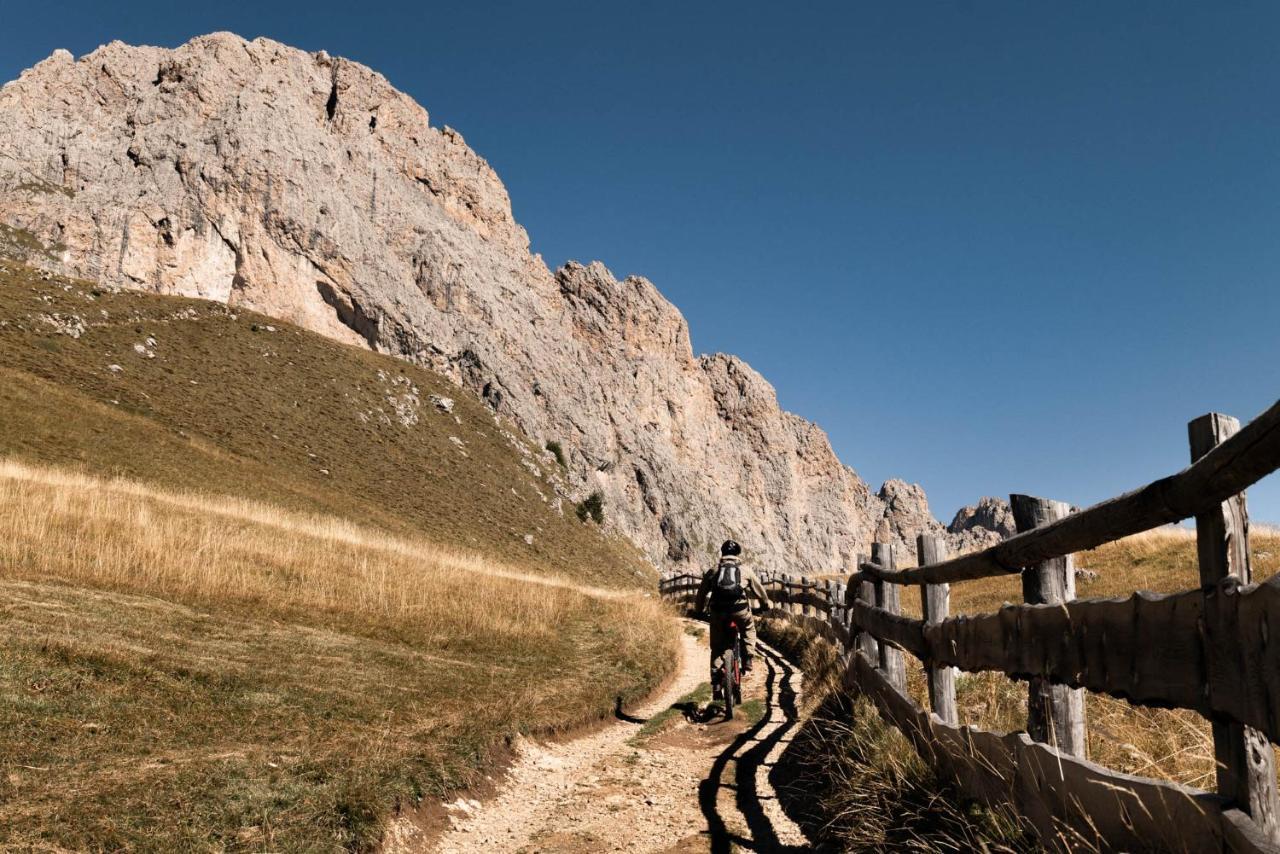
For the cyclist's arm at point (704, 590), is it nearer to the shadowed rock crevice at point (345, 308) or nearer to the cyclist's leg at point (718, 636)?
the cyclist's leg at point (718, 636)

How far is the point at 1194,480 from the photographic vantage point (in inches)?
90.6

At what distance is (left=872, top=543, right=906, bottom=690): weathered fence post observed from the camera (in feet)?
22.1

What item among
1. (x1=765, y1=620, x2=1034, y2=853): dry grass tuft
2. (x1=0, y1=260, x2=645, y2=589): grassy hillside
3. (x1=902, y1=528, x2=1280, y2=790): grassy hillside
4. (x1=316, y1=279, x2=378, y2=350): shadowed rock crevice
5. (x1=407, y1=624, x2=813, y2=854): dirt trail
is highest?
(x1=316, y1=279, x2=378, y2=350): shadowed rock crevice

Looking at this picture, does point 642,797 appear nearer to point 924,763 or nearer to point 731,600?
point 924,763

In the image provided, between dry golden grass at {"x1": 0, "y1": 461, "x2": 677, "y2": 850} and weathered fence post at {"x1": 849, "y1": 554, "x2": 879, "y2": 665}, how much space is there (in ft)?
11.7

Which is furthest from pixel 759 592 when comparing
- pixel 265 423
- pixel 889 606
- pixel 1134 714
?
pixel 265 423

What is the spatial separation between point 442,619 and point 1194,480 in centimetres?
1339

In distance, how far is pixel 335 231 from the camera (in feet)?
388

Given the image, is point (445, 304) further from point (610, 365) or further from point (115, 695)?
point (115, 695)

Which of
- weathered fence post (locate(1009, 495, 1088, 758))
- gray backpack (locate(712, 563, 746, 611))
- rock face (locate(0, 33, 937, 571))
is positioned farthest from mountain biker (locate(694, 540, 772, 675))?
rock face (locate(0, 33, 937, 571))

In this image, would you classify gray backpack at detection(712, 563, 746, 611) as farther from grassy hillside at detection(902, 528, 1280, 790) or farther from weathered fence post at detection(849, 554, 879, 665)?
grassy hillside at detection(902, 528, 1280, 790)

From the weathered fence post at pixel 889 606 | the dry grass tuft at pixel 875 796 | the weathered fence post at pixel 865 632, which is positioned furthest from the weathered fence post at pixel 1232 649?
the weathered fence post at pixel 865 632

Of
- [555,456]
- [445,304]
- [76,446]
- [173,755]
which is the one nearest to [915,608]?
[173,755]

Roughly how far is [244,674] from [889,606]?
23.5 feet
